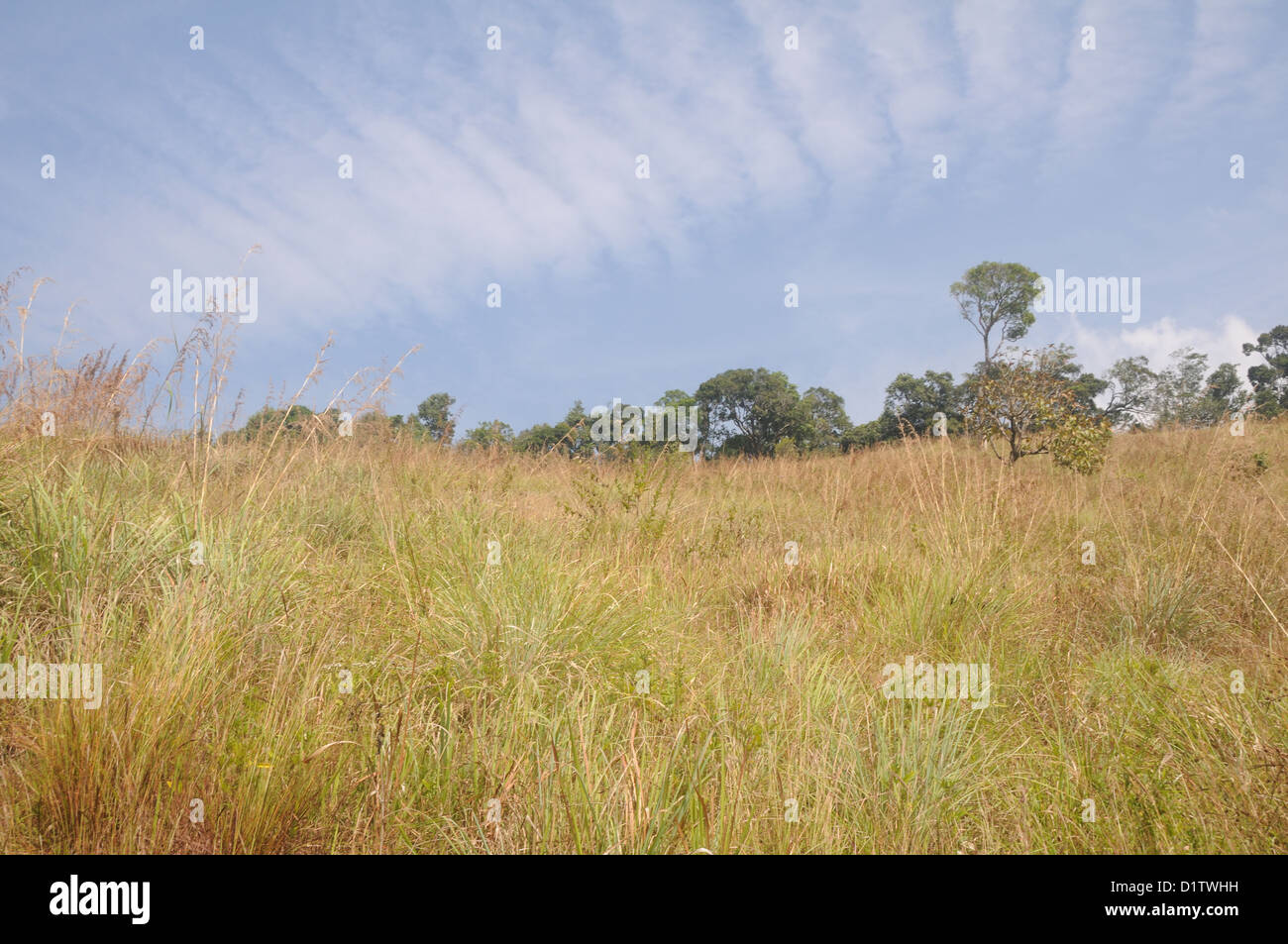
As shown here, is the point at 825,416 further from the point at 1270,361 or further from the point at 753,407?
the point at 1270,361

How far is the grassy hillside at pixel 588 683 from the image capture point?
6.52 feet

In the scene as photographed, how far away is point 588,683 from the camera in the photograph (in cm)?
282

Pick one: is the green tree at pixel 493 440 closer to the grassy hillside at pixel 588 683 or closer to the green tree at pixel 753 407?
the grassy hillside at pixel 588 683

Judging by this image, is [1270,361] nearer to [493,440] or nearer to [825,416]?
[825,416]

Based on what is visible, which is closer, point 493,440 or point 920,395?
point 493,440

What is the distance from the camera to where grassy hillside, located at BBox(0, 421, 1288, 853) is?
6.52ft

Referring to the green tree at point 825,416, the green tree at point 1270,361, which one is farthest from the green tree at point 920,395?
the green tree at point 1270,361

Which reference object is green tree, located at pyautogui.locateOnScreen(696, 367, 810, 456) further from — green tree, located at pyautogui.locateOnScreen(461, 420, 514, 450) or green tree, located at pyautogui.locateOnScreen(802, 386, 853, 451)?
green tree, located at pyautogui.locateOnScreen(461, 420, 514, 450)

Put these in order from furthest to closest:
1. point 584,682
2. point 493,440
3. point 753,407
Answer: point 753,407 → point 493,440 → point 584,682

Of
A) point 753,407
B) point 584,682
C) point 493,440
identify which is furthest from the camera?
point 753,407

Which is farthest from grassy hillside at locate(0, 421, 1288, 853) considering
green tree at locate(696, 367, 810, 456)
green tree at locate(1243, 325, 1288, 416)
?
green tree at locate(1243, 325, 1288, 416)

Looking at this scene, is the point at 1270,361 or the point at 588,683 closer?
the point at 588,683

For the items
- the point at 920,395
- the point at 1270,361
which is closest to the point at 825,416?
the point at 920,395

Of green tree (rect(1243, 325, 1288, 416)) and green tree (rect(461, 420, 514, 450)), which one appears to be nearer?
green tree (rect(461, 420, 514, 450))
